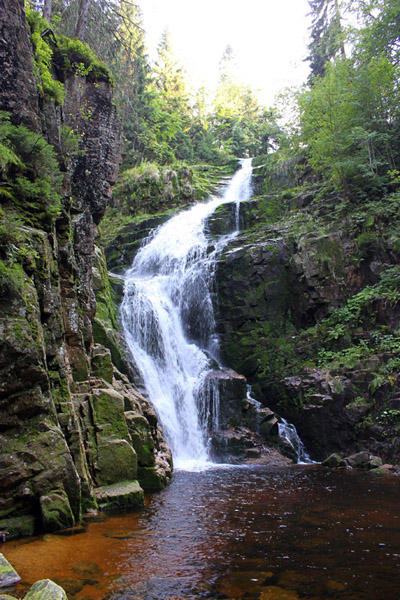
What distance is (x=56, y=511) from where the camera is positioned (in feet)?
17.8

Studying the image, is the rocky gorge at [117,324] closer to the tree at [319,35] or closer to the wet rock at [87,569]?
the wet rock at [87,569]

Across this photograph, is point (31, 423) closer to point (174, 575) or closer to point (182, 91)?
point (174, 575)

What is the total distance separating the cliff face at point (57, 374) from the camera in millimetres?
5473

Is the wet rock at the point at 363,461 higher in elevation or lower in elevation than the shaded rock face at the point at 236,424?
lower

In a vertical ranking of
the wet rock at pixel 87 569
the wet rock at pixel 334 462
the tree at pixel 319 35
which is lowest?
the wet rock at pixel 334 462

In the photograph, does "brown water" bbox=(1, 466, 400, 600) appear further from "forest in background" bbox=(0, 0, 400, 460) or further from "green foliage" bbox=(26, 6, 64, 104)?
"green foliage" bbox=(26, 6, 64, 104)

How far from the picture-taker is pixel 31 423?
5727 mm

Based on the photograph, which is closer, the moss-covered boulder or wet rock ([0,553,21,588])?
wet rock ([0,553,21,588])

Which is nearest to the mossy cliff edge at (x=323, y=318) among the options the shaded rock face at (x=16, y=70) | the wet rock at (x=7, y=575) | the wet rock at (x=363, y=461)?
the wet rock at (x=363, y=461)

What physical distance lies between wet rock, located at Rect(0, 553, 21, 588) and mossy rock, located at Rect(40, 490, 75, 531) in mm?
1410

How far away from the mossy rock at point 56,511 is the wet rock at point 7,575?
141cm

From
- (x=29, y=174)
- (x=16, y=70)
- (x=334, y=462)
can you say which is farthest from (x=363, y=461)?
(x=16, y=70)

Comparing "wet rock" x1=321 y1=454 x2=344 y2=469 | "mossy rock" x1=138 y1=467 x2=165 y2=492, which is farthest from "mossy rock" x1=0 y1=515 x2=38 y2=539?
"wet rock" x1=321 y1=454 x2=344 y2=469

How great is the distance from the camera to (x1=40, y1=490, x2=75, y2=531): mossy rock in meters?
5.31
